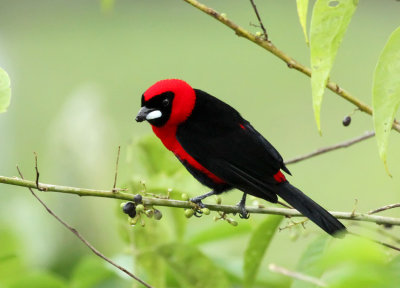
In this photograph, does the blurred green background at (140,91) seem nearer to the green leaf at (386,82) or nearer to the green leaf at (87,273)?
the green leaf at (87,273)

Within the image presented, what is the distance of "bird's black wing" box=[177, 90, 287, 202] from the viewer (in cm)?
215

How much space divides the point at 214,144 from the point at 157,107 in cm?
22

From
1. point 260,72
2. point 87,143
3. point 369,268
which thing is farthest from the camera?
point 260,72

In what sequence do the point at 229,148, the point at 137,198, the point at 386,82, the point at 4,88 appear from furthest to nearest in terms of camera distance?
the point at 229,148 < the point at 137,198 < the point at 4,88 < the point at 386,82

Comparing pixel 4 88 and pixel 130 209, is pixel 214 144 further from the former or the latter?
pixel 4 88

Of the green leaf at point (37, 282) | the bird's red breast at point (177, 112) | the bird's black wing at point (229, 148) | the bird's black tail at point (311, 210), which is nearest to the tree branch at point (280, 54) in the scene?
the bird's black tail at point (311, 210)

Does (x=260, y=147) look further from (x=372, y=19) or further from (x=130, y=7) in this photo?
(x=130, y=7)

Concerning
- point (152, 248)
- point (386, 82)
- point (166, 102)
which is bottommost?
point (152, 248)

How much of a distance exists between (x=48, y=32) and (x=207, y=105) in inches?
588

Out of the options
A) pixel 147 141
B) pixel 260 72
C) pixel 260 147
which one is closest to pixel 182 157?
pixel 147 141

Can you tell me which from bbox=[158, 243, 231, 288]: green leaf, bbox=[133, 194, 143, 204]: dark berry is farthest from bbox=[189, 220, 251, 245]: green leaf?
bbox=[133, 194, 143, 204]: dark berry

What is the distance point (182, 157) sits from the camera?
7.72ft

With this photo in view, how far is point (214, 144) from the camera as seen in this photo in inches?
88.6

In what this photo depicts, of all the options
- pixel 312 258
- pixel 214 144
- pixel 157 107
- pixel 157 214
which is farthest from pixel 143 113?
pixel 312 258
